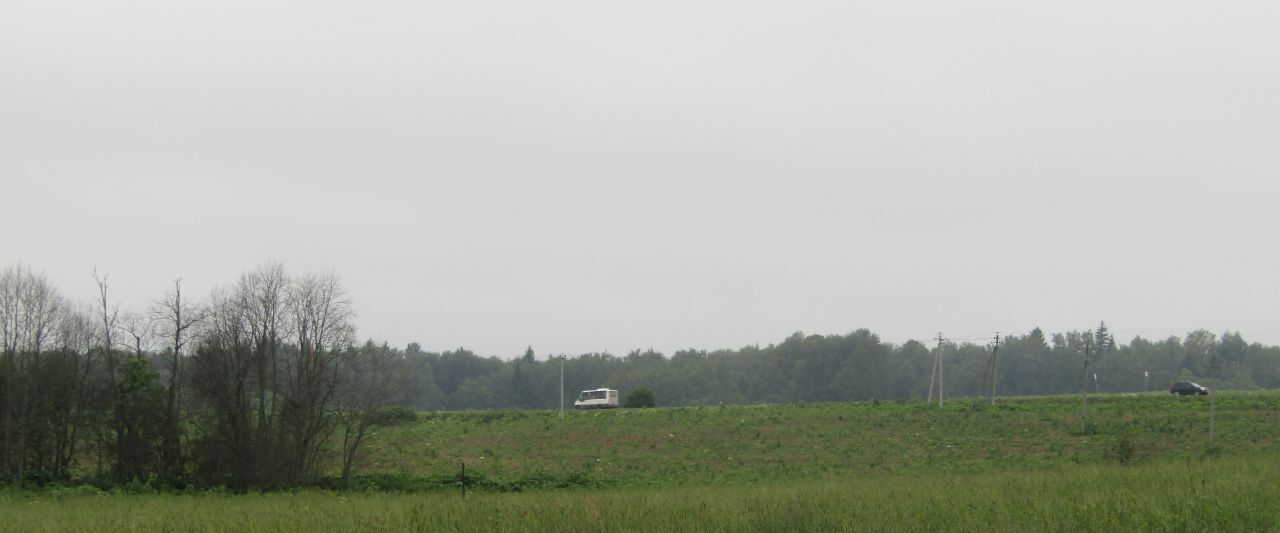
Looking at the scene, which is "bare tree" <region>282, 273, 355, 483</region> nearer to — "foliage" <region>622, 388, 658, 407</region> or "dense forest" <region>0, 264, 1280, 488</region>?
"dense forest" <region>0, 264, 1280, 488</region>

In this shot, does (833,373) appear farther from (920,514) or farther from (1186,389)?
(920,514)

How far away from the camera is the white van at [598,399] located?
81.1 meters

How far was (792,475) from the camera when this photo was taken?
3675cm

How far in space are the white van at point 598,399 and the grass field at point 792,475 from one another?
16822 millimetres

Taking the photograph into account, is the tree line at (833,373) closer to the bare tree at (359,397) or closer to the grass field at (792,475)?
the grass field at (792,475)

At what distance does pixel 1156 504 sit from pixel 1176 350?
148759 mm

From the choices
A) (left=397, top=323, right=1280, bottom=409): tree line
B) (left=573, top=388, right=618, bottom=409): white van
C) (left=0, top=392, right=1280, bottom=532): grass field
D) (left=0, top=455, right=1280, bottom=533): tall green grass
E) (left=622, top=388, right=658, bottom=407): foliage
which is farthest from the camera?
(left=397, top=323, right=1280, bottom=409): tree line

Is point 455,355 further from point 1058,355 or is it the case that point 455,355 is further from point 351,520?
point 351,520

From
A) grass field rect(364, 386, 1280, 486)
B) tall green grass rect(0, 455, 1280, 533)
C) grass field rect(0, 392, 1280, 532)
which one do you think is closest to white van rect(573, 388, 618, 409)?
grass field rect(0, 392, 1280, 532)

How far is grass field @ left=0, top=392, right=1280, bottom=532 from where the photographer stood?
13.0 metres

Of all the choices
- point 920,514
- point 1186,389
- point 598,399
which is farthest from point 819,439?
point 598,399

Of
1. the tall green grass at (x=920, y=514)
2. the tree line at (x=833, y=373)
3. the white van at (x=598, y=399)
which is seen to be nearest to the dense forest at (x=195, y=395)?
the tall green grass at (x=920, y=514)

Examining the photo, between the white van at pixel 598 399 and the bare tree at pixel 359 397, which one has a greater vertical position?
the bare tree at pixel 359 397

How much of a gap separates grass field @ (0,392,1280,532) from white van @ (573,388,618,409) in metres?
16.8
